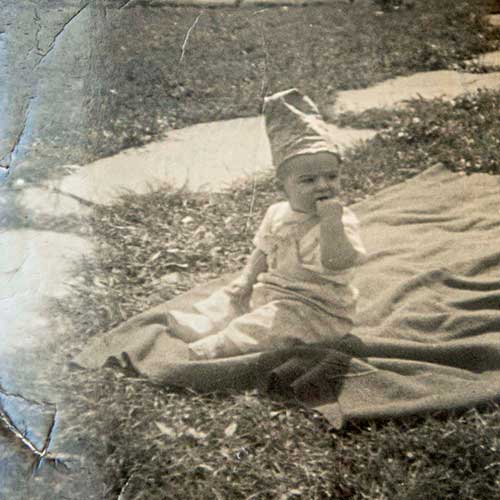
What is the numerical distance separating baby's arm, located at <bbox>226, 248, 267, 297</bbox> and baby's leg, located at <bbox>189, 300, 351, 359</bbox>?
0.25ft

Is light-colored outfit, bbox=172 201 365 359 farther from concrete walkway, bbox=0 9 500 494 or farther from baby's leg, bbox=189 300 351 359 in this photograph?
concrete walkway, bbox=0 9 500 494

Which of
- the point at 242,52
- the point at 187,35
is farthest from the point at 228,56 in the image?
the point at 187,35

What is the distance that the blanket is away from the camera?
185 cm

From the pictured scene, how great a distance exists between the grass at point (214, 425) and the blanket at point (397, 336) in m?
0.04

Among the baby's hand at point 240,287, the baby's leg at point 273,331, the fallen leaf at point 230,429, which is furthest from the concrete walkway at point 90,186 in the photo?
the fallen leaf at point 230,429

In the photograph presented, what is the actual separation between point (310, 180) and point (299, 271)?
0.71 ft

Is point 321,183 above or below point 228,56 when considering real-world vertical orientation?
below

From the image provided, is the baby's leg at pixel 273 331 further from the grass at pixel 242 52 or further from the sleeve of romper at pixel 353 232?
the grass at pixel 242 52

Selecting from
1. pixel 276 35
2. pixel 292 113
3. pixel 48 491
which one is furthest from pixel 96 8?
pixel 48 491

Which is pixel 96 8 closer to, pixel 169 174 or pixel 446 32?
pixel 169 174

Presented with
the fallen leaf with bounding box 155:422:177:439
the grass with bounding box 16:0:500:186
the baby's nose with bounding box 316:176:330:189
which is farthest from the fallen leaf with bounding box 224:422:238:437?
the grass with bounding box 16:0:500:186

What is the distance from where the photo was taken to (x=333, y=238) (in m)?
1.90

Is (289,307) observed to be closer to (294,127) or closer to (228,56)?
(294,127)

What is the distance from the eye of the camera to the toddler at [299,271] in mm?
1901
